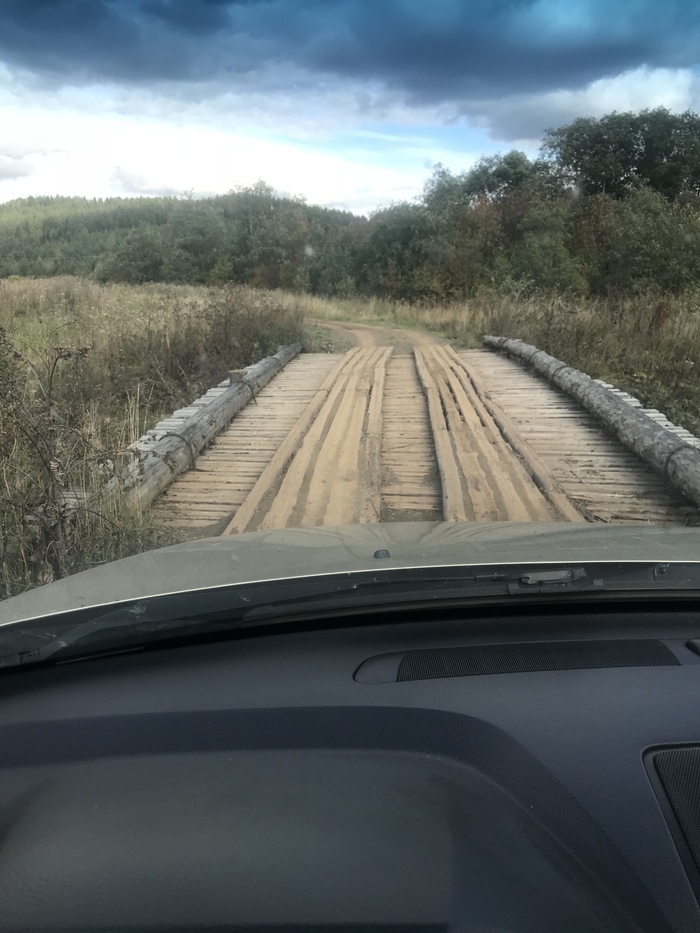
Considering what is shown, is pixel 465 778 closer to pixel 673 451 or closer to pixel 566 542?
pixel 566 542

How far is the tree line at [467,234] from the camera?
17.2 m

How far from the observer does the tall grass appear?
156 inches

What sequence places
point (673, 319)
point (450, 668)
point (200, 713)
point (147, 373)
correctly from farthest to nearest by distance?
point (673, 319) < point (147, 373) < point (450, 668) < point (200, 713)

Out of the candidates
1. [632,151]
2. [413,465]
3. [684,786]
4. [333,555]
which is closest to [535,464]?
[413,465]

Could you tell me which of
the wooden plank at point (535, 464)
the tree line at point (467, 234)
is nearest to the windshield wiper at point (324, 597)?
the wooden plank at point (535, 464)

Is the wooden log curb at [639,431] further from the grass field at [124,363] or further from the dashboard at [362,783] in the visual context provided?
the dashboard at [362,783]

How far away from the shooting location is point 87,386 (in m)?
8.86

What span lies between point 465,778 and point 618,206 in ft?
66.2

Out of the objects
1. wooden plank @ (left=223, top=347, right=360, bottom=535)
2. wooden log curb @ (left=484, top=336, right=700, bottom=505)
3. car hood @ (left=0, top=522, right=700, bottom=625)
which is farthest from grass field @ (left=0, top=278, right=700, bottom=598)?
car hood @ (left=0, top=522, right=700, bottom=625)

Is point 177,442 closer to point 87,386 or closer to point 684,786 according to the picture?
point 87,386

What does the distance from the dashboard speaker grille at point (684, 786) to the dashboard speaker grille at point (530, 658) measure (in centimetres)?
32

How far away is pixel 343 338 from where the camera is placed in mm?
17172

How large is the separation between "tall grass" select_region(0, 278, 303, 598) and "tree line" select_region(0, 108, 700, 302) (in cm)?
148

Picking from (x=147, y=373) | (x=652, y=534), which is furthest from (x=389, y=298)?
(x=652, y=534)
